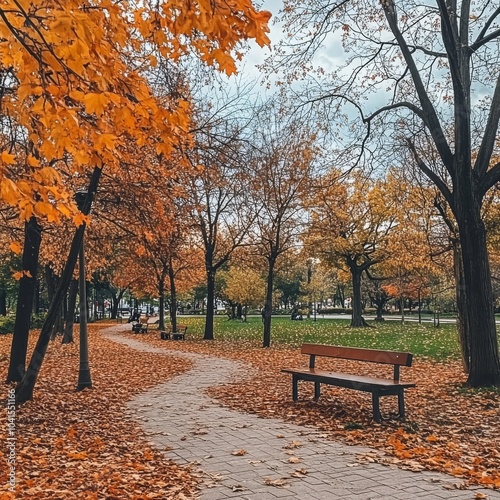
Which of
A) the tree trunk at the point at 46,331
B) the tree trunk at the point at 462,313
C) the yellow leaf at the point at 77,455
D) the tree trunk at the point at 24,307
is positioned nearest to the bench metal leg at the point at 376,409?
the yellow leaf at the point at 77,455

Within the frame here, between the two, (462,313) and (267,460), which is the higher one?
(462,313)

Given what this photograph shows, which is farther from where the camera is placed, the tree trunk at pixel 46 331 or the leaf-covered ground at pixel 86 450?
the tree trunk at pixel 46 331

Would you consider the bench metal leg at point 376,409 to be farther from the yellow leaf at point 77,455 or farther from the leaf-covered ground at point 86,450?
the yellow leaf at point 77,455

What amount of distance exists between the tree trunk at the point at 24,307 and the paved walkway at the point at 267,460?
9.97 feet

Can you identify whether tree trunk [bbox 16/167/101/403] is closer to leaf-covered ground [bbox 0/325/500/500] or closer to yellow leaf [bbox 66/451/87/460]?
leaf-covered ground [bbox 0/325/500/500]

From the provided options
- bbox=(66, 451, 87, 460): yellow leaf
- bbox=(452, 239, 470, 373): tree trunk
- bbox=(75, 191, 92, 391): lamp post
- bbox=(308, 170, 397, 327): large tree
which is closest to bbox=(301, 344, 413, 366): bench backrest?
bbox=(452, 239, 470, 373): tree trunk

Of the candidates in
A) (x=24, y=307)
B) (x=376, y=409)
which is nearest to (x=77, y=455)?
(x=376, y=409)

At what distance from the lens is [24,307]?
36.8 ft

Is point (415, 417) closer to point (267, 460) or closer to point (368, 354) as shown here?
point (368, 354)

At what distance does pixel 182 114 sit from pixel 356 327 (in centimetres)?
3215

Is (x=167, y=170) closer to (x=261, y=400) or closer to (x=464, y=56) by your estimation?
(x=261, y=400)

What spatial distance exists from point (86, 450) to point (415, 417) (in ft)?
15.6

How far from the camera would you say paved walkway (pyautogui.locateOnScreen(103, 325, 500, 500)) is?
16.3 ft

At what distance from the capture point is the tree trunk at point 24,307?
11188 mm
